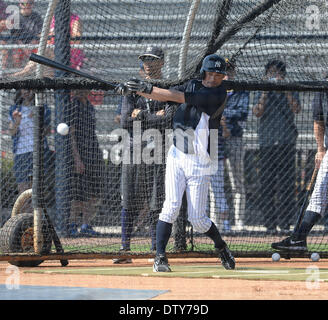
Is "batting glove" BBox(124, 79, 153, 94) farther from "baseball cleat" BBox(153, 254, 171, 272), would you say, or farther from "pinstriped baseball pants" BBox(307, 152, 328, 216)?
"pinstriped baseball pants" BBox(307, 152, 328, 216)

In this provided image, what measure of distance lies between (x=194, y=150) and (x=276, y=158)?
3.63 m

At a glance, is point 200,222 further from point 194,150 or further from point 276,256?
point 276,256

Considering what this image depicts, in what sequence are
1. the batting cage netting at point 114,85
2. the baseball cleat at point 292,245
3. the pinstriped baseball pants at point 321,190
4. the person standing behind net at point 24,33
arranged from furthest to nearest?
the person standing behind net at point 24,33 → the baseball cleat at point 292,245 → the pinstriped baseball pants at point 321,190 → the batting cage netting at point 114,85

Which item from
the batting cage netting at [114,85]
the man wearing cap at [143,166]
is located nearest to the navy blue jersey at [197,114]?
the batting cage netting at [114,85]

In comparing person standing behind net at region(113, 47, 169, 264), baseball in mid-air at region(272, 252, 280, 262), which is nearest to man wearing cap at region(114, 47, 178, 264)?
person standing behind net at region(113, 47, 169, 264)

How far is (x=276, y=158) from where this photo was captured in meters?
10.3

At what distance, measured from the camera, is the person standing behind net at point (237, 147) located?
379 inches

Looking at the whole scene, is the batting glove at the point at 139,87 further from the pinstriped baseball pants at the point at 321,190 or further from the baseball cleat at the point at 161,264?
the pinstriped baseball pants at the point at 321,190

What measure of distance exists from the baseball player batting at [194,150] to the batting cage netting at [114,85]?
2.22ft

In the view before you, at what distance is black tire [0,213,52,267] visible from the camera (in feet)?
24.3

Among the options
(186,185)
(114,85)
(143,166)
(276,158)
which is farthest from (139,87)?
(276,158)

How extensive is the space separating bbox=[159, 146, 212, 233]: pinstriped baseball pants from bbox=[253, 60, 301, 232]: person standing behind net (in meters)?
3.23

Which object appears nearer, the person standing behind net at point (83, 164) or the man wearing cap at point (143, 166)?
the man wearing cap at point (143, 166)

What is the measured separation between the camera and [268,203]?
10.5 metres
